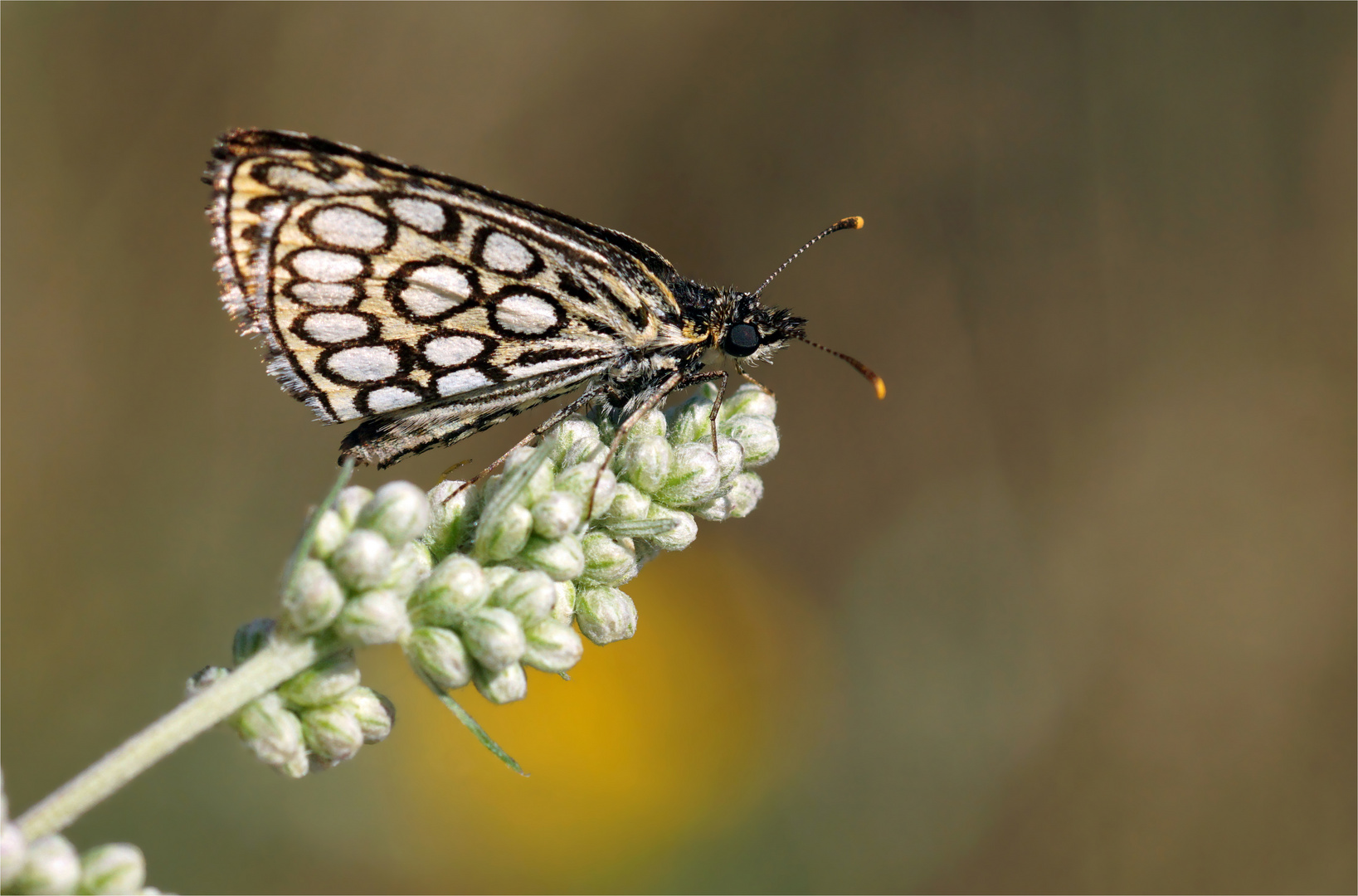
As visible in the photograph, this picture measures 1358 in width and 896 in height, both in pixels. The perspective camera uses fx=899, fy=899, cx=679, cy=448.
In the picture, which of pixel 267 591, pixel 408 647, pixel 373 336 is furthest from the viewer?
pixel 267 591

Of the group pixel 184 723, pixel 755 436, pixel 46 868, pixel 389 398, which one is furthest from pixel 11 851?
pixel 755 436

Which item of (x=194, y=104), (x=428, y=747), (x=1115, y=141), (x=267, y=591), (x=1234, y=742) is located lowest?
(x=428, y=747)

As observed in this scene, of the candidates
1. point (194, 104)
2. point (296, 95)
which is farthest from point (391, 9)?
point (194, 104)

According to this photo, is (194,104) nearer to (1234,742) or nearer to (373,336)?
(373,336)

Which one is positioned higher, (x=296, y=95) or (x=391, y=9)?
(x=391, y=9)

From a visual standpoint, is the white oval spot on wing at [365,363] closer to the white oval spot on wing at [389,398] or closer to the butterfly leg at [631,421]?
the white oval spot on wing at [389,398]

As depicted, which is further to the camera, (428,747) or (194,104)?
(194,104)
